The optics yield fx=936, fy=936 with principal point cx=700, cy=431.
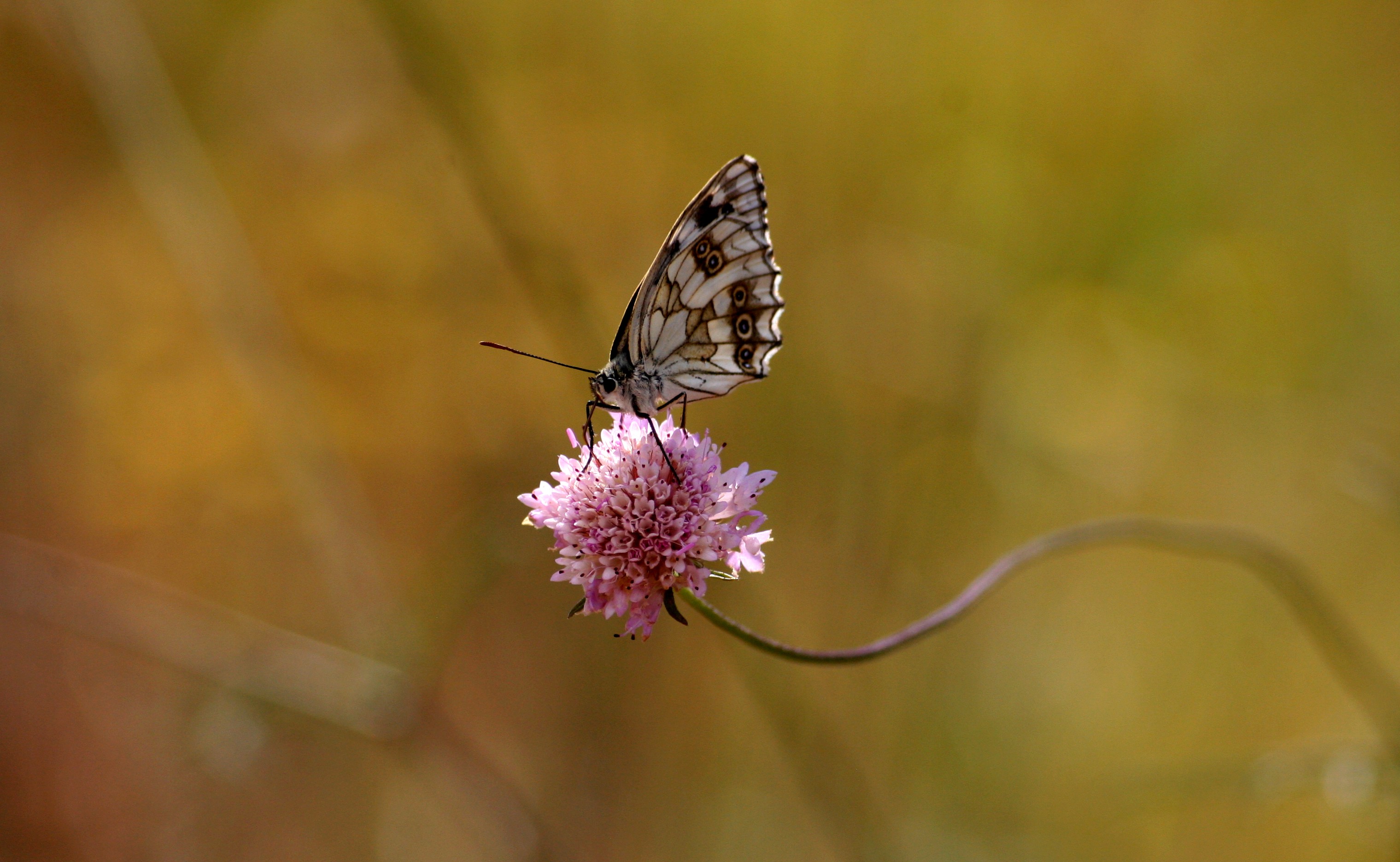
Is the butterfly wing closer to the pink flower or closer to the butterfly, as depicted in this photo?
the butterfly

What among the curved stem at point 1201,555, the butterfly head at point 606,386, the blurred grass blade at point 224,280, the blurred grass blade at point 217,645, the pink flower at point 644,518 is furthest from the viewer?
the blurred grass blade at point 224,280

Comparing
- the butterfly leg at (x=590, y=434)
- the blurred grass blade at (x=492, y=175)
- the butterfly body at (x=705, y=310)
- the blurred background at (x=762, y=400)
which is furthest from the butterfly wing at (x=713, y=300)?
the blurred background at (x=762, y=400)

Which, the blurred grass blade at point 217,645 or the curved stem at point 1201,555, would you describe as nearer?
the curved stem at point 1201,555

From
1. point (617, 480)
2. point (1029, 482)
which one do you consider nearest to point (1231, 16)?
point (1029, 482)

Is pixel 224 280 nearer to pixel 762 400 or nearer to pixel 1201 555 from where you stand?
pixel 762 400

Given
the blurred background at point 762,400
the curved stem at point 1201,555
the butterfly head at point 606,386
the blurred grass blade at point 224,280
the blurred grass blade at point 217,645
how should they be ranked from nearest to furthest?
the curved stem at point 1201,555, the butterfly head at point 606,386, the blurred grass blade at point 217,645, the blurred grass blade at point 224,280, the blurred background at point 762,400

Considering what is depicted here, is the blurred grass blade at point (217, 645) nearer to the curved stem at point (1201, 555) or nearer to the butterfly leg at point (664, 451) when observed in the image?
the curved stem at point (1201, 555)

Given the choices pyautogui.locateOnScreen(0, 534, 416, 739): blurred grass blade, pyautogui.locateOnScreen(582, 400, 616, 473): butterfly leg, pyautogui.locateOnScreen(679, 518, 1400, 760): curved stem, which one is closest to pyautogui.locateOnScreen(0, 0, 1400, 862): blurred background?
pyautogui.locateOnScreen(0, 534, 416, 739): blurred grass blade
